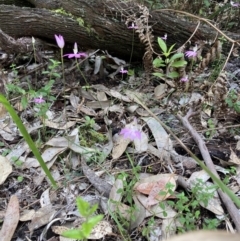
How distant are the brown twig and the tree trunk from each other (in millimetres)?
761

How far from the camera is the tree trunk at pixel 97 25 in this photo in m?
2.82

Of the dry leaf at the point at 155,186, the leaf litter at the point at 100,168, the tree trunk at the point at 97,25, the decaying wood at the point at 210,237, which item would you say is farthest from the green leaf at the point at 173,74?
the decaying wood at the point at 210,237

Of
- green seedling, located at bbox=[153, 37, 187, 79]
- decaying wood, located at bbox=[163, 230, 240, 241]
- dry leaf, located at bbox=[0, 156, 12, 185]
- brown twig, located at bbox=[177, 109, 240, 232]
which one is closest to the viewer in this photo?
decaying wood, located at bbox=[163, 230, 240, 241]

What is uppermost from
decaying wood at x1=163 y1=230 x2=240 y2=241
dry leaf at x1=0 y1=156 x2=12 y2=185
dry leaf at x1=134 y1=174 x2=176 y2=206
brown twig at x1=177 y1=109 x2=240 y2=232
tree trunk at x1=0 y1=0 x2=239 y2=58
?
decaying wood at x1=163 y1=230 x2=240 y2=241

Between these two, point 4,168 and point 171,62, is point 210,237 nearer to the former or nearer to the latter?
point 4,168

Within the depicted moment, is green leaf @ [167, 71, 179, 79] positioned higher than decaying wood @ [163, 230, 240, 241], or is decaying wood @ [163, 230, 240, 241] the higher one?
decaying wood @ [163, 230, 240, 241]

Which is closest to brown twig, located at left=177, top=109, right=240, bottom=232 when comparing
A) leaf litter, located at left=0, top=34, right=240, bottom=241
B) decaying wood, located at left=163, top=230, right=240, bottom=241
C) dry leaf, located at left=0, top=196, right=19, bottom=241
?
leaf litter, located at left=0, top=34, right=240, bottom=241

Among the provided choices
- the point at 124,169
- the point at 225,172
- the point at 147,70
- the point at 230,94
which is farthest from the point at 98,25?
the point at 225,172

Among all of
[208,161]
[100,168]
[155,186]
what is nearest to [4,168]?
[100,168]

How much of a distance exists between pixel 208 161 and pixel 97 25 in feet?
4.32

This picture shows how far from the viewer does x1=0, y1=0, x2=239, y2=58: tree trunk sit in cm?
282

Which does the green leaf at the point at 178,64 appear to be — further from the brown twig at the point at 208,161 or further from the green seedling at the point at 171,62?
the brown twig at the point at 208,161

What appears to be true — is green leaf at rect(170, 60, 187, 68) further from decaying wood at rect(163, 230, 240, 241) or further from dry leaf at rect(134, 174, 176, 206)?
decaying wood at rect(163, 230, 240, 241)

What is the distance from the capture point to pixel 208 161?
77.5 inches
